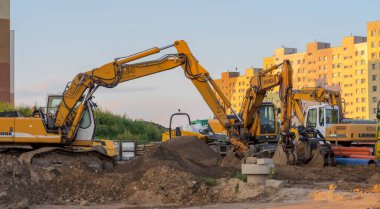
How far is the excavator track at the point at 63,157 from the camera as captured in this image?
2589 centimetres

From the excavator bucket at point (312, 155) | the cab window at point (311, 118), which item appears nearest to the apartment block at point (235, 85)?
the cab window at point (311, 118)

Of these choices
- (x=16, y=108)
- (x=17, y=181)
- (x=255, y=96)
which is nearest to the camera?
(x=17, y=181)

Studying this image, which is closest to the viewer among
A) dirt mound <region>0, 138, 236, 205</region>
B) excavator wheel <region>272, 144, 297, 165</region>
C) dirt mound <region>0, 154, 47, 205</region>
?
dirt mound <region>0, 154, 47, 205</region>

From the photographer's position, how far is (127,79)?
2880 centimetres

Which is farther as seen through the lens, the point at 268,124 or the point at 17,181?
the point at 268,124

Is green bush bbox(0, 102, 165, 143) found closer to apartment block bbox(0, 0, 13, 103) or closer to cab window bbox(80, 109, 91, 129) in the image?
apartment block bbox(0, 0, 13, 103)

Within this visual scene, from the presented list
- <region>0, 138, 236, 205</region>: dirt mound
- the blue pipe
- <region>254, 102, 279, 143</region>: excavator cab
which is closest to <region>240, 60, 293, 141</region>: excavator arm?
<region>254, 102, 279, 143</region>: excavator cab

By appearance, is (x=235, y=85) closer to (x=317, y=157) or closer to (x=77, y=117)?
(x=317, y=157)

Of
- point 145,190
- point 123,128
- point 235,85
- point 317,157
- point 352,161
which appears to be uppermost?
point 235,85

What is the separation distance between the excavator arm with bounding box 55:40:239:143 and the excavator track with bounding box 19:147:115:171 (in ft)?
2.14

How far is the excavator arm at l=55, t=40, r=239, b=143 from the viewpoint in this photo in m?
27.4

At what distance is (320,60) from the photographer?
17525 centimetres

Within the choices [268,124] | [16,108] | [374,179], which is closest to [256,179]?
[374,179]

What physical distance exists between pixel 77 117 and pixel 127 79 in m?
2.58
